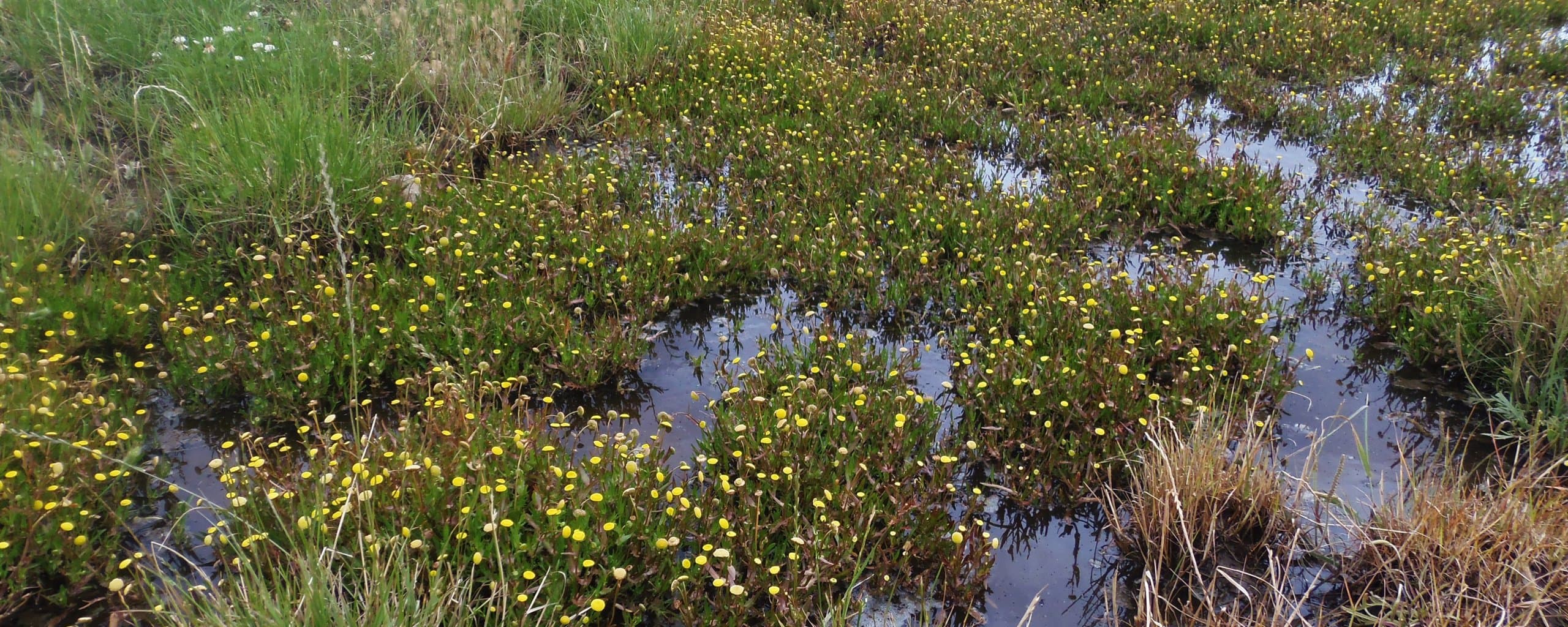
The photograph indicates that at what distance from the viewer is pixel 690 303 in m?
5.60

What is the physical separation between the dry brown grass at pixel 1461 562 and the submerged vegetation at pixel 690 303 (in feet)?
0.08

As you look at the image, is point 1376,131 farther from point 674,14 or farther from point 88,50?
point 88,50

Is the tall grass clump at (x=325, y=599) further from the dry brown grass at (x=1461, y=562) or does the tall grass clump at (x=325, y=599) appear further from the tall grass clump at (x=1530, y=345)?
the tall grass clump at (x=1530, y=345)

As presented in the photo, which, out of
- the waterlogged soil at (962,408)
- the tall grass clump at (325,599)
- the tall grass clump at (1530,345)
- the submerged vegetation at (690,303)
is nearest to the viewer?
the tall grass clump at (325,599)

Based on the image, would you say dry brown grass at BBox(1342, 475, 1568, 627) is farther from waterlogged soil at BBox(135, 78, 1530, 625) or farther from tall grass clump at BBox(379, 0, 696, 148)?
tall grass clump at BBox(379, 0, 696, 148)

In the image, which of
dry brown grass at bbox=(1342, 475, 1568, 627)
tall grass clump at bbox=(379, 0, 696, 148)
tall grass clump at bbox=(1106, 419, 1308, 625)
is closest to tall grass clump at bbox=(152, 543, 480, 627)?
tall grass clump at bbox=(1106, 419, 1308, 625)

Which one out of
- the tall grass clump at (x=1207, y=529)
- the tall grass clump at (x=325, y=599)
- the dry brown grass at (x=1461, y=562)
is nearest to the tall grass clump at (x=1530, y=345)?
the dry brown grass at (x=1461, y=562)

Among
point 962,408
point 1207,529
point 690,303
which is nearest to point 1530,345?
point 1207,529

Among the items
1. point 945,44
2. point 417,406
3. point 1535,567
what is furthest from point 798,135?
point 1535,567

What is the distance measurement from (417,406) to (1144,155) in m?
5.12

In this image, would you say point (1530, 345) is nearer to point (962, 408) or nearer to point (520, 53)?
point (962, 408)

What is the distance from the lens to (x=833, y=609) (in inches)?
128

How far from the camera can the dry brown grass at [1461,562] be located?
10.5 ft

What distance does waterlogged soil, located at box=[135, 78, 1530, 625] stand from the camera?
3.67 m
